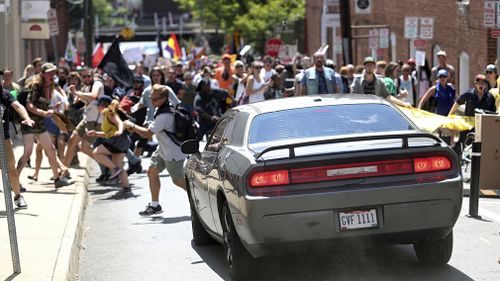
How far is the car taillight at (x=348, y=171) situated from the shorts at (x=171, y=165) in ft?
16.9


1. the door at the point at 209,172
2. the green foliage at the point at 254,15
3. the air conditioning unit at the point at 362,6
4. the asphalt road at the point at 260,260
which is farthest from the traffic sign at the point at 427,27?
the green foliage at the point at 254,15

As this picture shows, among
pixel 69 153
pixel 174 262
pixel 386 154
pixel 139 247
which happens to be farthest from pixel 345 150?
pixel 69 153

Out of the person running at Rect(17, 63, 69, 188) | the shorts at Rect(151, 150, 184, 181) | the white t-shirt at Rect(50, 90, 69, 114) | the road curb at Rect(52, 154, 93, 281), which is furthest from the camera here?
the white t-shirt at Rect(50, 90, 69, 114)

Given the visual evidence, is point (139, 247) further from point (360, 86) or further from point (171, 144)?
point (360, 86)

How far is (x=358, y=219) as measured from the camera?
869 centimetres

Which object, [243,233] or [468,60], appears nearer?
[243,233]

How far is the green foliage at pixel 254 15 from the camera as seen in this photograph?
64.6m

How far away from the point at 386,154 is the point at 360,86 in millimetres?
9365

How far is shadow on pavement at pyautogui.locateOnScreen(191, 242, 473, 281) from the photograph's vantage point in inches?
366

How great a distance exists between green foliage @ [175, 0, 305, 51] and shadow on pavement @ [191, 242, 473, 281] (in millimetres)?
51380

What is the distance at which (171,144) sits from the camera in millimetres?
13688

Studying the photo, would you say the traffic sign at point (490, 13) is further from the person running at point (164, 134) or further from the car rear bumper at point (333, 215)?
the car rear bumper at point (333, 215)

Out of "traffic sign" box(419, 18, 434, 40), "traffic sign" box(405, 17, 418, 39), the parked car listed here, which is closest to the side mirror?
the parked car

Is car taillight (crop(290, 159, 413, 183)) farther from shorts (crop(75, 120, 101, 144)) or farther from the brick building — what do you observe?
the brick building
